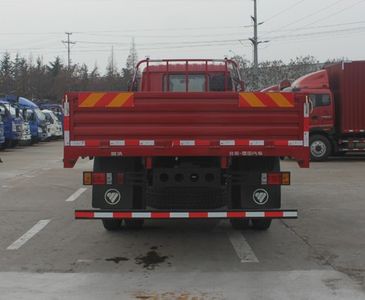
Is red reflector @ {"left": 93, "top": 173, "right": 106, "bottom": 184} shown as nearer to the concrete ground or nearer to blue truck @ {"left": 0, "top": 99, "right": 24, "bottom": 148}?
the concrete ground

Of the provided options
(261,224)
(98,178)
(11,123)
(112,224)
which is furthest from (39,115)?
(98,178)

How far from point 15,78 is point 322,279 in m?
69.5

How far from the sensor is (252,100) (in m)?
7.06

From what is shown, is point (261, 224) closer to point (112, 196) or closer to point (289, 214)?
point (289, 214)

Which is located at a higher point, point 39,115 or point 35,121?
point 39,115

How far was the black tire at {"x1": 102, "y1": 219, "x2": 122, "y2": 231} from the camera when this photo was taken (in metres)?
8.95

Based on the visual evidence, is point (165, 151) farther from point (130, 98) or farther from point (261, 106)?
point (261, 106)

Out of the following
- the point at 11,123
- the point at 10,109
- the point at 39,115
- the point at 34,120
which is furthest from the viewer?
the point at 39,115

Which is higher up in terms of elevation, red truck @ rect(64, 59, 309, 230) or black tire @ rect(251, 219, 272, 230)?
red truck @ rect(64, 59, 309, 230)

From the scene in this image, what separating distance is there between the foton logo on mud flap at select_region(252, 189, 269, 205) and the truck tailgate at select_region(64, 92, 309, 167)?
72cm

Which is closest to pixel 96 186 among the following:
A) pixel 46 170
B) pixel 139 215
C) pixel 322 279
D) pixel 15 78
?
pixel 139 215

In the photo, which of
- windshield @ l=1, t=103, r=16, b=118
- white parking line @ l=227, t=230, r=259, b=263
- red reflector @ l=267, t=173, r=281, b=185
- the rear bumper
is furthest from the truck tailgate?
windshield @ l=1, t=103, r=16, b=118

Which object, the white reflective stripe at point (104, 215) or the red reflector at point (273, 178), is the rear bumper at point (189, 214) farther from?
the red reflector at point (273, 178)

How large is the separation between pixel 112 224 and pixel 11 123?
22370 mm
